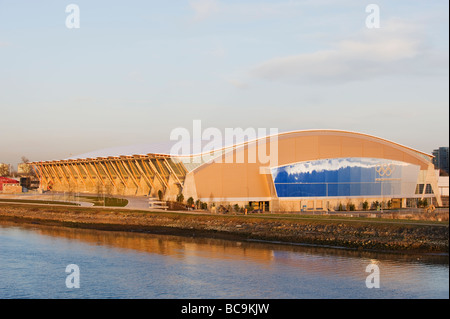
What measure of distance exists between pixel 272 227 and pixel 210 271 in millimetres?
13221

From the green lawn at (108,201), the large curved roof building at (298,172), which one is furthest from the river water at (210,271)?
the green lawn at (108,201)

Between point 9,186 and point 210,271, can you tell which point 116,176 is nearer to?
point 9,186

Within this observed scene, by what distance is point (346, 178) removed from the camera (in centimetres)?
5891

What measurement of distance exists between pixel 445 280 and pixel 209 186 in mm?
32034

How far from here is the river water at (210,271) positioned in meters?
24.7

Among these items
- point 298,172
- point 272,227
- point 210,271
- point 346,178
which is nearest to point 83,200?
point 298,172

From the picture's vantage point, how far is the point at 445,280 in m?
25.5

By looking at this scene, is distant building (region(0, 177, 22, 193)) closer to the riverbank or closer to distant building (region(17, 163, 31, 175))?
the riverbank

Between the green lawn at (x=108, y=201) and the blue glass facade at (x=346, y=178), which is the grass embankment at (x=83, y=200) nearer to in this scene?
the green lawn at (x=108, y=201)

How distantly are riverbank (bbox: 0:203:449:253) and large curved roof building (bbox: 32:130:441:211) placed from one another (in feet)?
24.9

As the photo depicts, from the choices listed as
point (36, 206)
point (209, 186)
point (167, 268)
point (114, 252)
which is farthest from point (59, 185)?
point (167, 268)

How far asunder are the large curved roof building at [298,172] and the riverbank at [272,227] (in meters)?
7.58

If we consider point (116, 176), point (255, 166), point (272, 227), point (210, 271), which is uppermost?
point (255, 166)

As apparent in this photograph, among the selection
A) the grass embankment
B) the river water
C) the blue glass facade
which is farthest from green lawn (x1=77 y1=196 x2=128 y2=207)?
the river water
